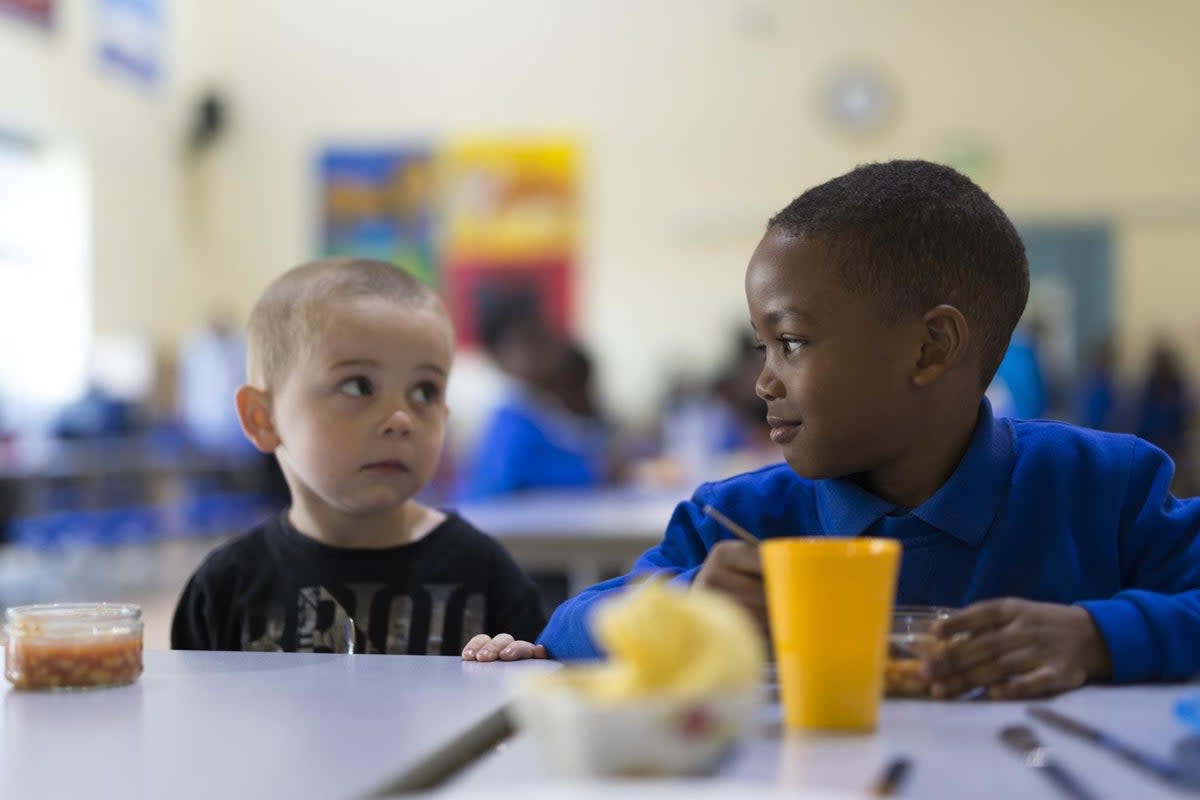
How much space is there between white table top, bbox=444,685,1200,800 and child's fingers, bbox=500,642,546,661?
36cm

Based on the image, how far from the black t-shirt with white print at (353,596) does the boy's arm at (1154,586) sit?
0.79m

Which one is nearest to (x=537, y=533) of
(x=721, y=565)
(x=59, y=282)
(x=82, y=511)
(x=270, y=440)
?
(x=270, y=440)

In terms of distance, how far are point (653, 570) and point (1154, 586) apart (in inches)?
17.6

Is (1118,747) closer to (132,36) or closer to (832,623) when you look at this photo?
(832,623)

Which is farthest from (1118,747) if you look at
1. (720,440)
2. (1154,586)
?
(720,440)

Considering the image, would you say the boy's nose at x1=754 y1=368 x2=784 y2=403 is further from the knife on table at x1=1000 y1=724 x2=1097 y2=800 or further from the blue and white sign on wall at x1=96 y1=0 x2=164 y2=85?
the blue and white sign on wall at x1=96 y1=0 x2=164 y2=85

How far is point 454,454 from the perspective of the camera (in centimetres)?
1055

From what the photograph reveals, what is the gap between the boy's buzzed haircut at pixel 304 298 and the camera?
1.80 m

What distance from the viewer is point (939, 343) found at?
4.38 ft

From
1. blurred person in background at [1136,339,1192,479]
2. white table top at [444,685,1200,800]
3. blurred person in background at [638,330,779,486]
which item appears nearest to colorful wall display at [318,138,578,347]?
blurred person in background at [638,330,779,486]

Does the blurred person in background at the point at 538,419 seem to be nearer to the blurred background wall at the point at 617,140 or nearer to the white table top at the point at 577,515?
the white table top at the point at 577,515

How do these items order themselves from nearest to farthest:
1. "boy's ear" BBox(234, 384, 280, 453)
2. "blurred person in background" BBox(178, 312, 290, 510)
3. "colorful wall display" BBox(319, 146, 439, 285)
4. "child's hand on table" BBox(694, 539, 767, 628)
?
"child's hand on table" BBox(694, 539, 767, 628), "boy's ear" BBox(234, 384, 280, 453), "blurred person in background" BBox(178, 312, 290, 510), "colorful wall display" BBox(319, 146, 439, 285)

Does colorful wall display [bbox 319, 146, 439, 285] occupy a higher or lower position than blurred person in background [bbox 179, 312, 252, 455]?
higher

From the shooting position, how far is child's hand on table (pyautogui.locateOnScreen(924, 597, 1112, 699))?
0.99 metres
